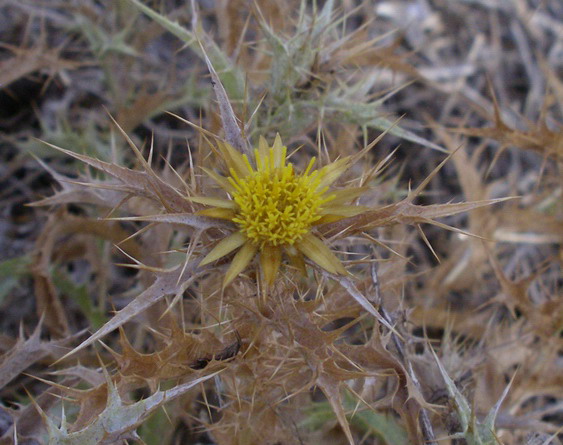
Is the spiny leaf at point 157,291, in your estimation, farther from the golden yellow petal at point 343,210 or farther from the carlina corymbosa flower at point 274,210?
the golden yellow petal at point 343,210

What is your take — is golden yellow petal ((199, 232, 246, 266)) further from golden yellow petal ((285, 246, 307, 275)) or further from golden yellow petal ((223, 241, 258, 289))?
golden yellow petal ((285, 246, 307, 275))

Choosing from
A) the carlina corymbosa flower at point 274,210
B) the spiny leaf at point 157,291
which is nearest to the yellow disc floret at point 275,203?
the carlina corymbosa flower at point 274,210

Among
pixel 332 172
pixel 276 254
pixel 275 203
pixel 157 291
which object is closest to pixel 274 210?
pixel 275 203

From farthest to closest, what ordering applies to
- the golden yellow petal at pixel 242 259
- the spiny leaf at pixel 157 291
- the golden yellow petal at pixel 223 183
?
the golden yellow petal at pixel 223 183
the golden yellow petal at pixel 242 259
the spiny leaf at pixel 157 291

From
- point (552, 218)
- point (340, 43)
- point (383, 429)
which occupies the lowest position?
point (383, 429)

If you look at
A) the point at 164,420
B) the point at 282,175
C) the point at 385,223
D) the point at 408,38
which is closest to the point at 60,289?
the point at 164,420

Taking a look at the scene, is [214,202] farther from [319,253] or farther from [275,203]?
[319,253]

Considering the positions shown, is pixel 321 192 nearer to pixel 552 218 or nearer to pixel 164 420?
pixel 164 420
